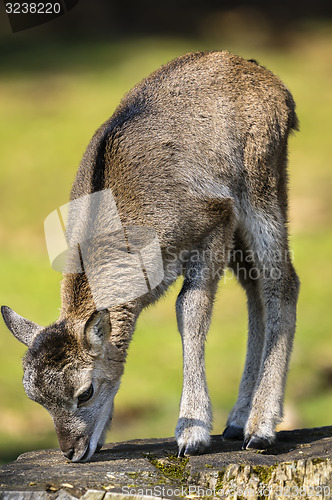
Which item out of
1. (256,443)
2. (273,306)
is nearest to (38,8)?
(273,306)

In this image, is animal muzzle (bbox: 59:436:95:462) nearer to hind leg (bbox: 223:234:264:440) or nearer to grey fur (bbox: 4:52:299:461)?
grey fur (bbox: 4:52:299:461)

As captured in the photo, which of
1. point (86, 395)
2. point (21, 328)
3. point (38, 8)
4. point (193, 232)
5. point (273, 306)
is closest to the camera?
point (86, 395)

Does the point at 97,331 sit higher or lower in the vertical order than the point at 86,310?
lower

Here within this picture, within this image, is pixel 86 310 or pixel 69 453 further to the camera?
pixel 86 310

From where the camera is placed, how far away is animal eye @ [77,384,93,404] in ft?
26.2

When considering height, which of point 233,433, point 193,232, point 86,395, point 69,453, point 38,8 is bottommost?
point 69,453

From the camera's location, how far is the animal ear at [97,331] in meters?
7.80

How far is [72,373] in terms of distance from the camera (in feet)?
25.6

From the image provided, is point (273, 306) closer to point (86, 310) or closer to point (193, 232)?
point (193, 232)

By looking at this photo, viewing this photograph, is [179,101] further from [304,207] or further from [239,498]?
[304,207]

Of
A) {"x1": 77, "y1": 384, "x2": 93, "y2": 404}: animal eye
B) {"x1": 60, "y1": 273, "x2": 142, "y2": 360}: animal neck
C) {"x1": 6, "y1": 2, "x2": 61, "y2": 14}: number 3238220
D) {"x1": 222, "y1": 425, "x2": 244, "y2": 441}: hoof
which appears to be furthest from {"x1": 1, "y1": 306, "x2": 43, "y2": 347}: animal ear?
{"x1": 6, "y1": 2, "x2": 61, "y2": 14}: number 3238220

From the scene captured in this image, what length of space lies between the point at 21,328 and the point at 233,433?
9.34 ft

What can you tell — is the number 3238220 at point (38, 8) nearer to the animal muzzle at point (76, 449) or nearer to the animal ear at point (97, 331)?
the animal ear at point (97, 331)

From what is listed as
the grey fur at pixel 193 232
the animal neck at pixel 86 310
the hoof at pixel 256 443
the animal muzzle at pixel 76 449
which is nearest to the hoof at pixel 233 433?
the grey fur at pixel 193 232
